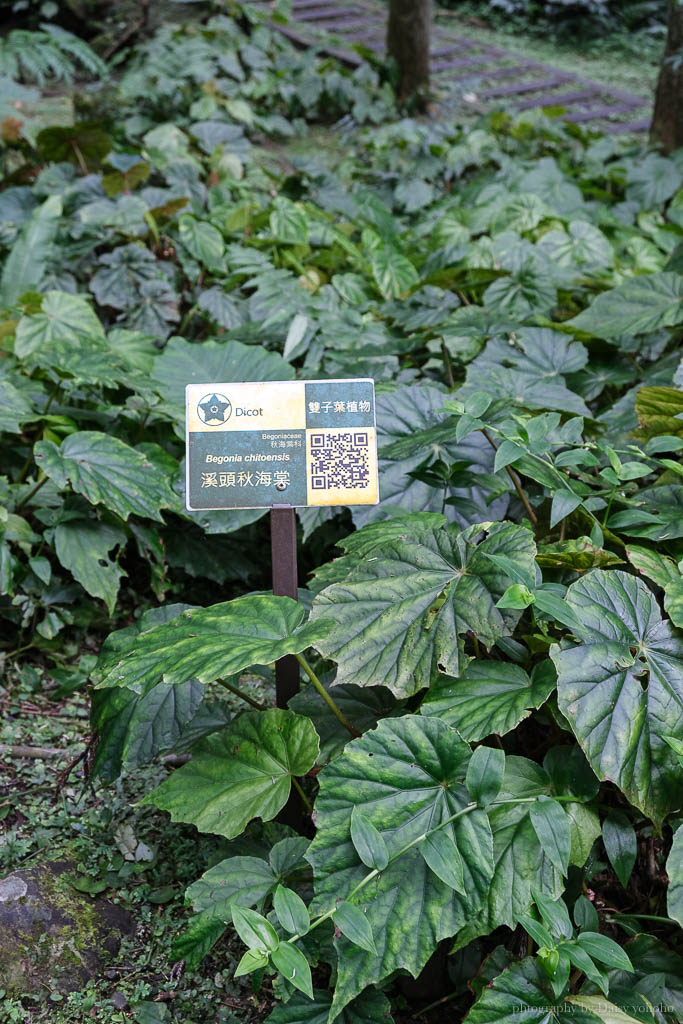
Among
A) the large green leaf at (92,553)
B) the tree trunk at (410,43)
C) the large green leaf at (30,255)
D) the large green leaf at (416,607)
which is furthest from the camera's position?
the tree trunk at (410,43)

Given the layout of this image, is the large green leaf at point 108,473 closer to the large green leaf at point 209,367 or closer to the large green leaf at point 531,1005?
the large green leaf at point 209,367

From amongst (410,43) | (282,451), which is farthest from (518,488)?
(410,43)

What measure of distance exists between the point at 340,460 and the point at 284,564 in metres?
0.23

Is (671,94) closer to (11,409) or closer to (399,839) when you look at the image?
(11,409)

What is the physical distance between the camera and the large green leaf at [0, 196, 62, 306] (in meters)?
3.38

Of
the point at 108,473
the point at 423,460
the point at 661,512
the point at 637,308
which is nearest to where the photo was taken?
the point at 661,512

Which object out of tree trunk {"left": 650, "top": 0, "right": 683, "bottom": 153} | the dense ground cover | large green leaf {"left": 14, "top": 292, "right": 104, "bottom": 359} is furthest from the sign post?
tree trunk {"left": 650, "top": 0, "right": 683, "bottom": 153}

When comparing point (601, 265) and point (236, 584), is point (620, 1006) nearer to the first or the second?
point (236, 584)

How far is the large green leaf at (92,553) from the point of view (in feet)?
7.08

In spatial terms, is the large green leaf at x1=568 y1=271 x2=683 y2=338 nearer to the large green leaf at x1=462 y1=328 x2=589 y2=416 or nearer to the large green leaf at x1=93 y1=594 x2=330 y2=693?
the large green leaf at x1=462 y1=328 x2=589 y2=416

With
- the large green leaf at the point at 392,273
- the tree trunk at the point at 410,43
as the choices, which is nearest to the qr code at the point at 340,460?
the large green leaf at the point at 392,273

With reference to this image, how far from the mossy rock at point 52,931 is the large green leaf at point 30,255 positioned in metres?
2.33

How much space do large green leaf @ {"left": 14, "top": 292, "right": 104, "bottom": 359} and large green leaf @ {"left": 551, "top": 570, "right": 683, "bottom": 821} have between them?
6.24ft

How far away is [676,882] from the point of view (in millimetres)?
1261
